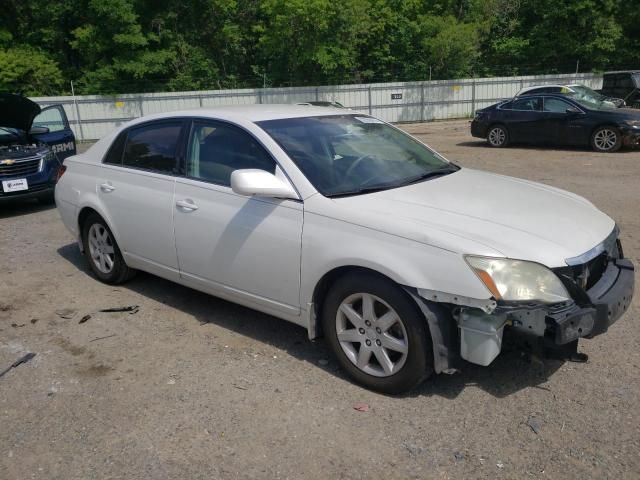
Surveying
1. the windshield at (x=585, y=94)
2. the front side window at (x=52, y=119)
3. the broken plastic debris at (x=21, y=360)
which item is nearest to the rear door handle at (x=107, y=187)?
the broken plastic debris at (x=21, y=360)

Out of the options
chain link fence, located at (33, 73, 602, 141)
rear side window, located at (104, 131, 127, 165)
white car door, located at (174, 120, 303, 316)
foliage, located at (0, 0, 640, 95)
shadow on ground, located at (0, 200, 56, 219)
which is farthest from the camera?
foliage, located at (0, 0, 640, 95)

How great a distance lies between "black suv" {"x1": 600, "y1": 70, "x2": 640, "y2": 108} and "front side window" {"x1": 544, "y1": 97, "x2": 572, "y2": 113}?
804cm

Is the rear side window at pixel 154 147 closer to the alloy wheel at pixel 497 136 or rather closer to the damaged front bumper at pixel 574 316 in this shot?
the damaged front bumper at pixel 574 316

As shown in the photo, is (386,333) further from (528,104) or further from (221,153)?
(528,104)

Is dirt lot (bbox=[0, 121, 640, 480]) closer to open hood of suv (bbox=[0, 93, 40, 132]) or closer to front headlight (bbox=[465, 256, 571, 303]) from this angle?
front headlight (bbox=[465, 256, 571, 303])

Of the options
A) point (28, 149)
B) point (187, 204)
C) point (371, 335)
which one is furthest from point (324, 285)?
point (28, 149)

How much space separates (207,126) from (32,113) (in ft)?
19.4

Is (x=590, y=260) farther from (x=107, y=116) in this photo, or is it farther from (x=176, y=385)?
(x=107, y=116)

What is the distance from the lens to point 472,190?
410cm

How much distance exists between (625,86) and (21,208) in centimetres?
1968

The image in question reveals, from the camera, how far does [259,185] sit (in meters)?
3.77

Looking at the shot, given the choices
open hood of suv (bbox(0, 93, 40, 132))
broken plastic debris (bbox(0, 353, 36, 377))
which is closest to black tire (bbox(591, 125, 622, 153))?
open hood of suv (bbox(0, 93, 40, 132))

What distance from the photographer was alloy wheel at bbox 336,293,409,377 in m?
3.47

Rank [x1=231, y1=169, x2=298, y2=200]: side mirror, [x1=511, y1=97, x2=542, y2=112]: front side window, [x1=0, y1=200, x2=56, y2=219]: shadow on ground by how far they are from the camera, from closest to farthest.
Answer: [x1=231, y1=169, x2=298, y2=200]: side mirror → [x1=0, y1=200, x2=56, y2=219]: shadow on ground → [x1=511, y1=97, x2=542, y2=112]: front side window
